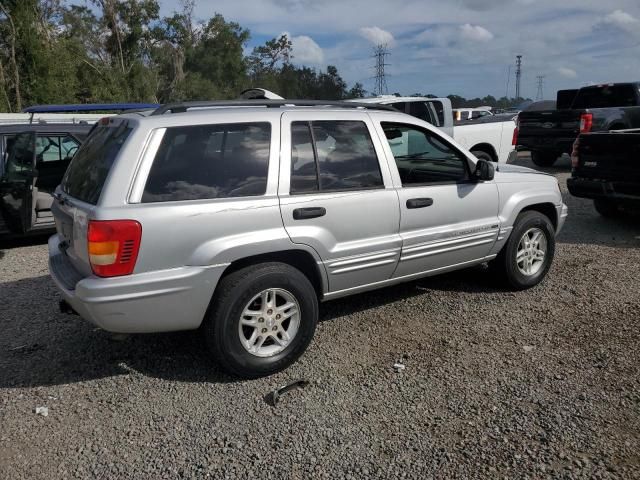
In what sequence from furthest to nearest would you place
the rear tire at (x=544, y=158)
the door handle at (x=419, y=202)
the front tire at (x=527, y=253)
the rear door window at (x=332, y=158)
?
the rear tire at (x=544, y=158) → the front tire at (x=527, y=253) → the door handle at (x=419, y=202) → the rear door window at (x=332, y=158)

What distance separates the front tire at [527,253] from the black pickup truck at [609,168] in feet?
8.18

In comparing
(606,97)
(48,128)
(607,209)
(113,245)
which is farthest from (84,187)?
(606,97)

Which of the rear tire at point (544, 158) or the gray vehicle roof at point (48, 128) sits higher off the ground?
the gray vehicle roof at point (48, 128)

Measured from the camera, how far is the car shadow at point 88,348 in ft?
12.4

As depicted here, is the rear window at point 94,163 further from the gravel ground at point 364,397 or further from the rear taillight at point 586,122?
the rear taillight at point 586,122

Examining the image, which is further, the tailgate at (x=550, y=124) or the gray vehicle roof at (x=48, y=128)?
the tailgate at (x=550, y=124)

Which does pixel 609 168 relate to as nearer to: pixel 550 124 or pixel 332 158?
pixel 332 158

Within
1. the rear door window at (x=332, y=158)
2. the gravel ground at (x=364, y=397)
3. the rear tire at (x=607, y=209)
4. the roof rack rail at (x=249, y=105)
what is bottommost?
the gravel ground at (x=364, y=397)

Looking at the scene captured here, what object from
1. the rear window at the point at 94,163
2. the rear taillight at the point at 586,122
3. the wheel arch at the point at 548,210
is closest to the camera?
the rear window at the point at 94,163

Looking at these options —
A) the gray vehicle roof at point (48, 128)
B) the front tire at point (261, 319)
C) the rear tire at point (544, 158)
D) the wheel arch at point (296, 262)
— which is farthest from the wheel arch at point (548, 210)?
the rear tire at point (544, 158)

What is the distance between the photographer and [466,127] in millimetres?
10273

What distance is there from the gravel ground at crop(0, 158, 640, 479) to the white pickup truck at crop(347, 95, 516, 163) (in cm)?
563

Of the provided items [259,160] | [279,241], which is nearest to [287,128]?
[259,160]

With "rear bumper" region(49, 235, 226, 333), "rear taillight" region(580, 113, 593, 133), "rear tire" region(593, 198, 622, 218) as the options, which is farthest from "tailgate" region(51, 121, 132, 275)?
"rear taillight" region(580, 113, 593, 133)
